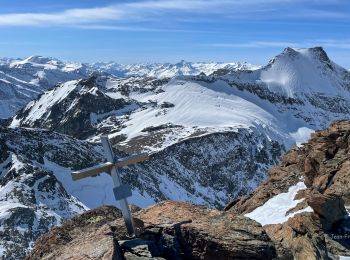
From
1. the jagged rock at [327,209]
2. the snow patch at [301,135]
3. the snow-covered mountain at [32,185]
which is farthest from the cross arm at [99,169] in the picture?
the snow patch at [301,135]

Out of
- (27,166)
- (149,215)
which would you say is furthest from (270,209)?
(27,166)

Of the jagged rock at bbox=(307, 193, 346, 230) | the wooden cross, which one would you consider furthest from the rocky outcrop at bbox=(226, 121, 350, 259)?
the wooden cross

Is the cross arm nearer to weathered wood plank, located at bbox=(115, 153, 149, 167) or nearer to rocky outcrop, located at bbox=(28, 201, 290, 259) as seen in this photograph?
weathered wood plank, located at bbox=(115, 153, 149, 167)

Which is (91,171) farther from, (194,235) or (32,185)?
(32,185)

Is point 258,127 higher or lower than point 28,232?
lower

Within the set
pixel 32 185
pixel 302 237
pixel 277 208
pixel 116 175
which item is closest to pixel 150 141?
pixel 32 185

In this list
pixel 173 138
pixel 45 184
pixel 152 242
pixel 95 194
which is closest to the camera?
pixel 152 242

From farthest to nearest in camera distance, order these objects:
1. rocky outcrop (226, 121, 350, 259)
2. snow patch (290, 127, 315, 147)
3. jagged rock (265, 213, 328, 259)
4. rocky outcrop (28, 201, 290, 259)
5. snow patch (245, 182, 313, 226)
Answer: snow patch (290, 127, 315, 147) < snow patch (245, 182, 313, 226) < rocky outcrop (226, 121, 350, 259) < jagged rock (265, 213, 328, 259) < rocky outcrop (28, 201, 290, 259)

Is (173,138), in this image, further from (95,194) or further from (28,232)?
(28,232)
